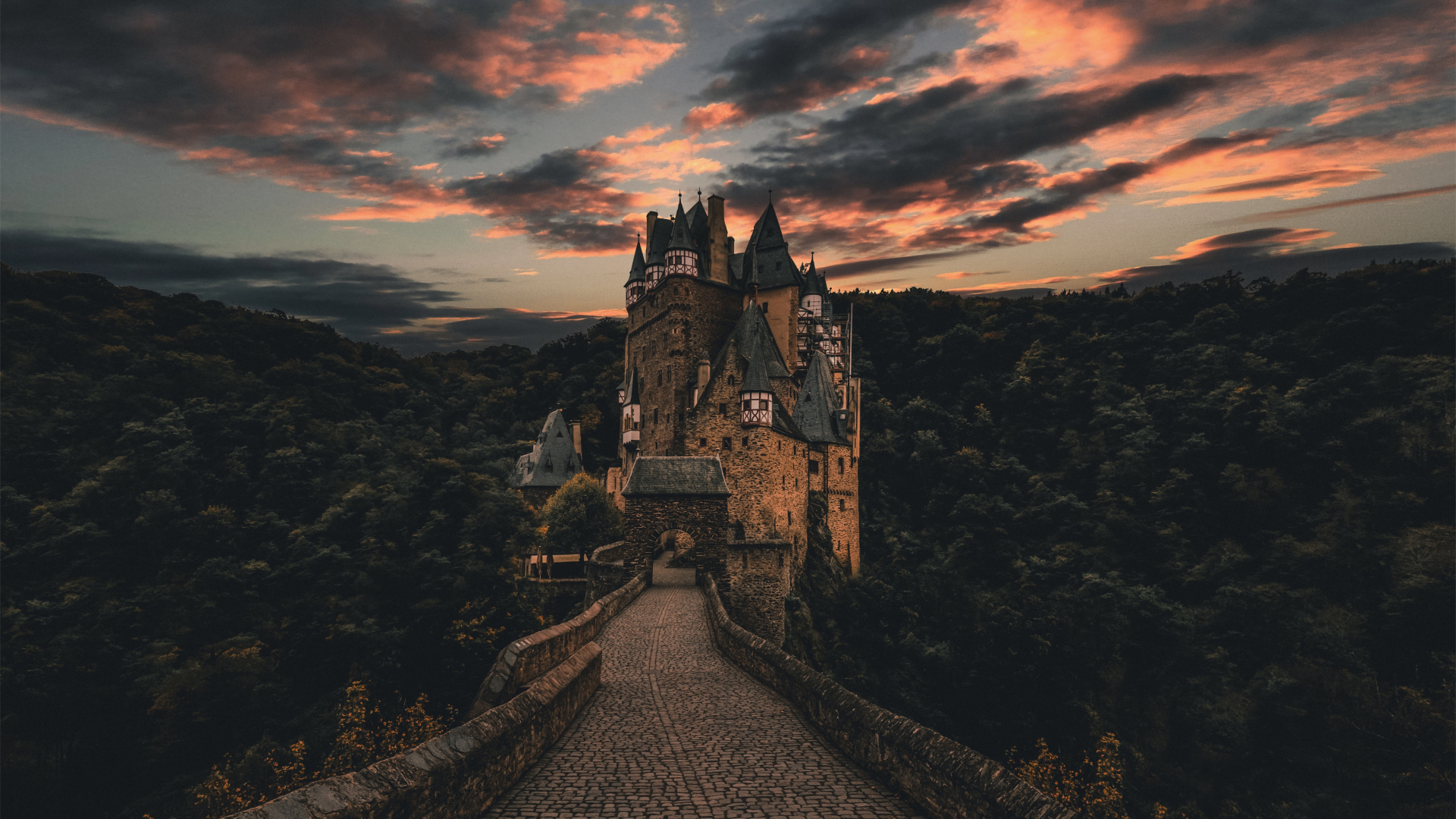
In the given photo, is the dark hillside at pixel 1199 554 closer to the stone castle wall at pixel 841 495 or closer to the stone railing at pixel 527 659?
the stone castle wall at pixel 841 495

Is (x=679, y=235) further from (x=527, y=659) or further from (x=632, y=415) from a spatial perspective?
(x=527, y=659)

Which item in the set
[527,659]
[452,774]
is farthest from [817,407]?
[452,774]

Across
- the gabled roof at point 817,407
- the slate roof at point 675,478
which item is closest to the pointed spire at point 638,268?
the gabled roof at point 817,407

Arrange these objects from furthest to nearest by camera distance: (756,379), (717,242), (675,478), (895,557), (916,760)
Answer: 1. (895,557)
2. (717,242)
3. (756,379)
4. (675,478)
5. (916,760)

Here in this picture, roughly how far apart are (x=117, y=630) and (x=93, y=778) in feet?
20.4

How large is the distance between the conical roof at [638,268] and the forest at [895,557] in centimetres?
1566

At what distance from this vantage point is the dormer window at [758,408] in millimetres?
36594

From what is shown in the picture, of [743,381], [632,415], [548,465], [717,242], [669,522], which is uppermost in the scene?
[717,242]

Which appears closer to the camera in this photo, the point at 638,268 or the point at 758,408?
the point at 758,408

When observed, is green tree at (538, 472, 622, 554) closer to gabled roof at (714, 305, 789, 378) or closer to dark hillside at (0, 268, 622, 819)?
dark hillside at (0, 268, 622, 819)

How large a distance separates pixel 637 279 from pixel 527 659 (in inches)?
1735

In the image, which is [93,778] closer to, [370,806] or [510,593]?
[510,593]

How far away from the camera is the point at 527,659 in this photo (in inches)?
371

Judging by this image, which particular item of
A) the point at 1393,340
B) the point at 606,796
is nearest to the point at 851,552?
the point at 606,796
